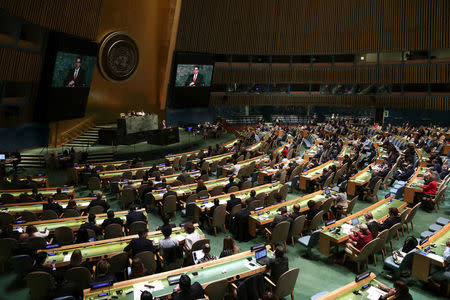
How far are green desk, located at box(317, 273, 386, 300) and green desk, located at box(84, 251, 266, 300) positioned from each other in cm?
132

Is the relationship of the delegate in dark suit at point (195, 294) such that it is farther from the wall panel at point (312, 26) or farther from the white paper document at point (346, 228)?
the wall panel at point (312, 26)

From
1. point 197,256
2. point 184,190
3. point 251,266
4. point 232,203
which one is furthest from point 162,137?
point 251,266

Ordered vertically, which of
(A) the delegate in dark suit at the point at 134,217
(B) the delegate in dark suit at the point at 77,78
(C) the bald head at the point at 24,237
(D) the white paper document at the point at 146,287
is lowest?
(D) the white paper document at the point at 146,287

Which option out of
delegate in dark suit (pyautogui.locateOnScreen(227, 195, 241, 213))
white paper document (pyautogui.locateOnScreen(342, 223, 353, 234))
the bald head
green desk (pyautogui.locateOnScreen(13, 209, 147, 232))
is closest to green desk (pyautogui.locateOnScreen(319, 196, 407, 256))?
white paper document (pyautogui.locateOnScreen(342, 223, 353, 234))

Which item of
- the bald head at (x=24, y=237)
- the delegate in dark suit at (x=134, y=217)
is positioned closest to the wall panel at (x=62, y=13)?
the bald head at (x=24, y=237)

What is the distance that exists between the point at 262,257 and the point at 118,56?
71.6 ft

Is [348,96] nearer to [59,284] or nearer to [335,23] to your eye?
[335,23]

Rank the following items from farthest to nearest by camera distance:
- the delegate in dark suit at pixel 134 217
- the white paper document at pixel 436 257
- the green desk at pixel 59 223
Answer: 1. the delegate in dark suit at pixel 134 217
2. the green desk at pixel 59 223
3. the white paper document at pixel 436 257

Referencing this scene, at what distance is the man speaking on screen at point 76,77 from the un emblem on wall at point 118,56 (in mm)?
3839

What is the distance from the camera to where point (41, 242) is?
688 cm

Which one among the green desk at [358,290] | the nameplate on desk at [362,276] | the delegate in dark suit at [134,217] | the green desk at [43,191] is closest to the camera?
the green desk at [358,290]

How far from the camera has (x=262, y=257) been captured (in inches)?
242

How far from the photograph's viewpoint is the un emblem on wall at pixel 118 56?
23.1 m

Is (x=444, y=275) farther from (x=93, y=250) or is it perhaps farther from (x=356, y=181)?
(x=93, y=250)
